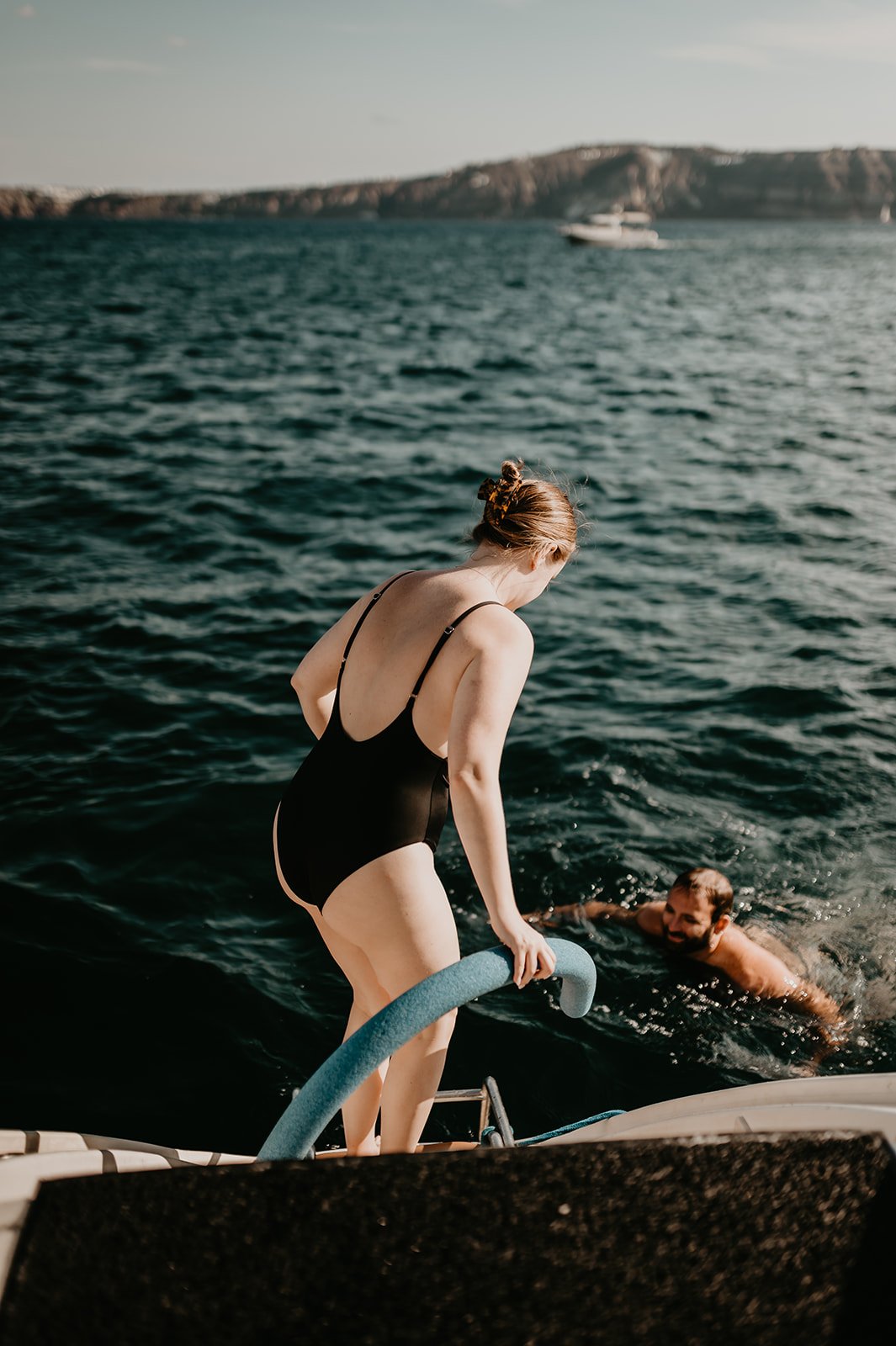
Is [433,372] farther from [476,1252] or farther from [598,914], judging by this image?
[476,1252]

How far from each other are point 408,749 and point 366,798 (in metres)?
0.17

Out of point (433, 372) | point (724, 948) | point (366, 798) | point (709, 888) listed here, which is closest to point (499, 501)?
point (366, 798)

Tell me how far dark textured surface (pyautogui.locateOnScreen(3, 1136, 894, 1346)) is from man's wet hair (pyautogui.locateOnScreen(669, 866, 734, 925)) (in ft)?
10.3

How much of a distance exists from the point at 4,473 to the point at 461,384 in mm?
11049

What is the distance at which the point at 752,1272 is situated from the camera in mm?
1740

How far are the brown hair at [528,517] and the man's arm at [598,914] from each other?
3.22 meters

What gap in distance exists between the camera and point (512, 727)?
7.57 meters

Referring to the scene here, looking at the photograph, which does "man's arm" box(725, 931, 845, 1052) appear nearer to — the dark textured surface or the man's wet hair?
the man's wet hair

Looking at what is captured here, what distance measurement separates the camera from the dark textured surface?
1.68 m

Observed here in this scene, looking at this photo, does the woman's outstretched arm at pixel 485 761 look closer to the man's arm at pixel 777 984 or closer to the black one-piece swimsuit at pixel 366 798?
the black one-piece swimsuit at pixel 366 798

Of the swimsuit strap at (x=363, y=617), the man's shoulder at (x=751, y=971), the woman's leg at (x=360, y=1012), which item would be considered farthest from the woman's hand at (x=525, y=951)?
the man's shoulder at (x=751, y=971)

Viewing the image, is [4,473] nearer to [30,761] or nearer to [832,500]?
[30,761]

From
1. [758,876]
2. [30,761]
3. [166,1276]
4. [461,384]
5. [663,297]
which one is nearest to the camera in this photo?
[166,1276]

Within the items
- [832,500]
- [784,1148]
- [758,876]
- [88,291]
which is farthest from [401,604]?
[88,291]
